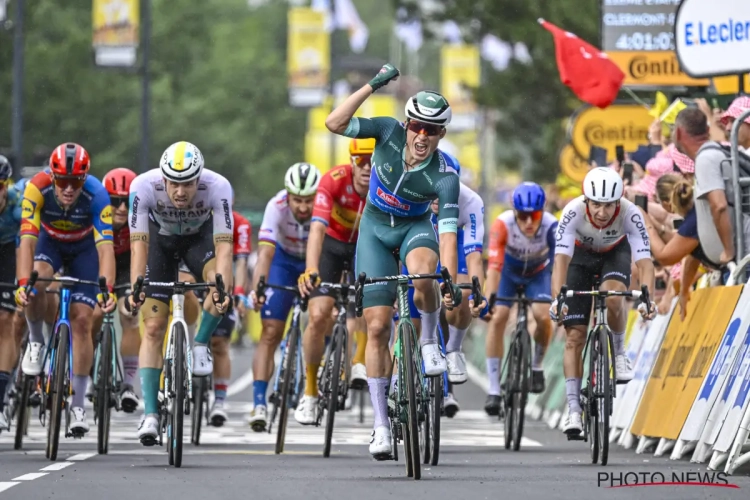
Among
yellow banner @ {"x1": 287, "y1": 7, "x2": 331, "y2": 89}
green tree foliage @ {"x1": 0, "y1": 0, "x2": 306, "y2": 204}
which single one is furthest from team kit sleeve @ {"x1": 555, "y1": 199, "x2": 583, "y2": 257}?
yellow banner @ {"x1": 287, "y1": 7, "x2": 331, "y2": 89}

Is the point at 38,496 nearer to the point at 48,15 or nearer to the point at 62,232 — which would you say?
the point at 62,232

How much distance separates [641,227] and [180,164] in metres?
3.56

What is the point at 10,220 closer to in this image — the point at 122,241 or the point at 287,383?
the point at 122,241

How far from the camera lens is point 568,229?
15.1 m

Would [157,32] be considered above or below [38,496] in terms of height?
above

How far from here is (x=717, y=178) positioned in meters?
14.7

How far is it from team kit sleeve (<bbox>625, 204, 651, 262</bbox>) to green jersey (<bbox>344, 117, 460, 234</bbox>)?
2627 millimetres

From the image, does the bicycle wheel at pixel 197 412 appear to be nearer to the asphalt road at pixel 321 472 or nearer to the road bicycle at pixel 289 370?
the asphalt road at pixel 321 472

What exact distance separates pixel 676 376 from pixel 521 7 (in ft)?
68.2

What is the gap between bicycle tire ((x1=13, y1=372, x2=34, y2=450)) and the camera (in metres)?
15.4

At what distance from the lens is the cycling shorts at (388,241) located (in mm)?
12672

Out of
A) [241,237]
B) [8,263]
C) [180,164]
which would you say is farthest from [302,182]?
[180,164]

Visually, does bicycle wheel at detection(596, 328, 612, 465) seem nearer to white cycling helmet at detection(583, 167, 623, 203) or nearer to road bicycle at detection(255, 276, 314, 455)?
white cycling helmet at detection(583, 167, 623, 203)

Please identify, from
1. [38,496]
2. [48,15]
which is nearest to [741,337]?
[38,496]
